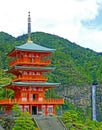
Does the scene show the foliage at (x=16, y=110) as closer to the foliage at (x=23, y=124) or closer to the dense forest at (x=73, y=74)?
the foliage at (x=23, y=124)

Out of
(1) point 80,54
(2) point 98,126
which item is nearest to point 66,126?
(2) point 98,126

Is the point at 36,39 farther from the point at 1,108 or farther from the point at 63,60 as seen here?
the point at 1,108

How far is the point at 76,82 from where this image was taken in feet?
297

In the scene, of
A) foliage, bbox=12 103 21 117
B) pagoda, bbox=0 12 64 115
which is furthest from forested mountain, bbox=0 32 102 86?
foliage, bbox=12 103 21 117

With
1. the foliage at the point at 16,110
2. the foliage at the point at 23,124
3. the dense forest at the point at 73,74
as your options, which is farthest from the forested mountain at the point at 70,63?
the foliage at the point at 23,124

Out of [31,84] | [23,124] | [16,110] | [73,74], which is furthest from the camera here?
[73,74]

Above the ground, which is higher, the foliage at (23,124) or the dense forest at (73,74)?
the dense forest at (73,74)

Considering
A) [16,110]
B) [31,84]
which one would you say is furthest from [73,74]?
[16,110]

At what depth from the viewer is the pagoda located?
47.2m

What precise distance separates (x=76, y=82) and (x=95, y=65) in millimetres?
19601

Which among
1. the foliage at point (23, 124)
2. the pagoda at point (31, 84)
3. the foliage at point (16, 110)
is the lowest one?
the foliage at point (23, 124)

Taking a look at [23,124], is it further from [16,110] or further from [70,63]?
[70,63]

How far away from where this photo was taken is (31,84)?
4719cm

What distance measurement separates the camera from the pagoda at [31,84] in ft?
155
